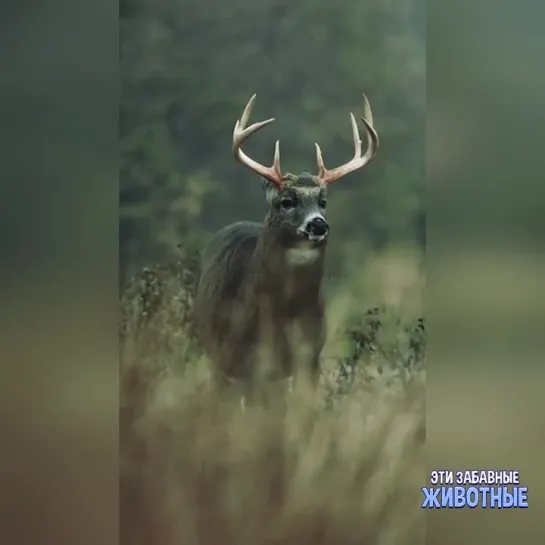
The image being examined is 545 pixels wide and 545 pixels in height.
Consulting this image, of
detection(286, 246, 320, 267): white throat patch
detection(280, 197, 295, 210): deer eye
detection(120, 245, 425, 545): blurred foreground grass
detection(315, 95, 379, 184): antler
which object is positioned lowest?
detection(120, 245, 425, 545): blurred foreground grass

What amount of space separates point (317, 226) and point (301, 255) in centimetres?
9

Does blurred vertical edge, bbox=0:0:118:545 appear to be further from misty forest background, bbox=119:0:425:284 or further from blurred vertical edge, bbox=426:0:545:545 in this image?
blurred vertical edge, bbox=426:0:545:545

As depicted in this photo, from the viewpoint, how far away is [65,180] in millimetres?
1678

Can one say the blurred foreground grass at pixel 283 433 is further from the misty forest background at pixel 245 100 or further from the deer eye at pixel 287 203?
the deer eye at pixel 287 203

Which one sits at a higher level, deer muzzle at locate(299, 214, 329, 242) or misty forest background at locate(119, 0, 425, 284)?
misty forest background at locate(119, 0, 425, 284)

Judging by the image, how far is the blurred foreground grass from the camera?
167 centimetres

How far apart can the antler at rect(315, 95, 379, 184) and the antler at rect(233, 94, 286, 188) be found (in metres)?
0.11

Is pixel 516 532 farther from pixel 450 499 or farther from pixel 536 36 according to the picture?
pixel 536 36

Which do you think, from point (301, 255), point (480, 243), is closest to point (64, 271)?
point (301, 255)

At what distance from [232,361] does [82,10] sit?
1033 mm

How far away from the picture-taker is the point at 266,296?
169 cm

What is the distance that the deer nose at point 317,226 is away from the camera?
1.66m

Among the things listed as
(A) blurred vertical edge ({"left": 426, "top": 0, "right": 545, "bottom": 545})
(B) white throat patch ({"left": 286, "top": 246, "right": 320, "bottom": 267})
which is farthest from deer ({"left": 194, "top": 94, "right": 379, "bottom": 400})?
(A) blurred vertical edge ({"left": 426, "top": 0, "right": 545, "bottom": 545})

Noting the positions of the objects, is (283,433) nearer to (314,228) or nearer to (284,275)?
(284,275)
